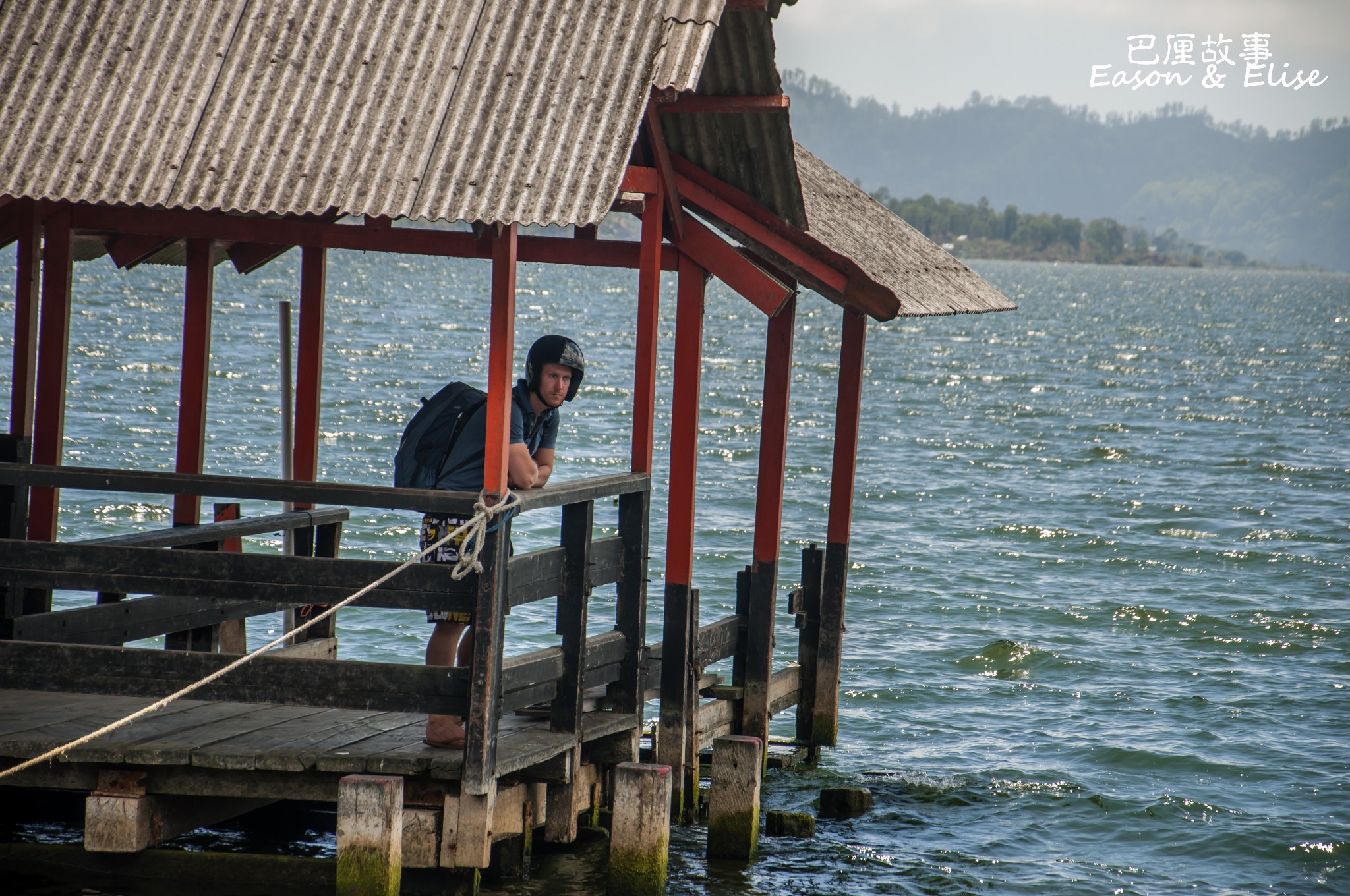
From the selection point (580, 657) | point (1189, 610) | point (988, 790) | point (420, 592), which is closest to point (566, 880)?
point (580, 657)

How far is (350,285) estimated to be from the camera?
275 ft

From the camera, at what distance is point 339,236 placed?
8.37m

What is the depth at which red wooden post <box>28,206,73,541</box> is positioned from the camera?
28.4ft

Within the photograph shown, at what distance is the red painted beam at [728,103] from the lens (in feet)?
26.4

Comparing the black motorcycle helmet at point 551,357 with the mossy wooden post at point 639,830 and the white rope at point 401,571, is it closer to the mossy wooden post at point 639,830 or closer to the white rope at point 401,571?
the white rope at point 401,571

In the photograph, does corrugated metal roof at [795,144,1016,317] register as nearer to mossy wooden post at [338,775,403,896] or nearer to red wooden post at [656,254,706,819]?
red wooden post at [656,254,706,819]

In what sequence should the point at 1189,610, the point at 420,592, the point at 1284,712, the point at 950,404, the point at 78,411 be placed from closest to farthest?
the point at 420,592, the point at 1284,712, the point at 1189,610, the point at 78,411, the point at 950,404

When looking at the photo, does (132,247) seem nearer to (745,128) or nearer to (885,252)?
(745,128)

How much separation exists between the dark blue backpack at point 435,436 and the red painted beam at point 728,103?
6.24 feet

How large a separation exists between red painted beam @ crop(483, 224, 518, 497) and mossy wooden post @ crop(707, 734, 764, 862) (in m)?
2.44

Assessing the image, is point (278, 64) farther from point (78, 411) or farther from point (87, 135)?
point (78, 411)

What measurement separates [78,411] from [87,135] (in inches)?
1011

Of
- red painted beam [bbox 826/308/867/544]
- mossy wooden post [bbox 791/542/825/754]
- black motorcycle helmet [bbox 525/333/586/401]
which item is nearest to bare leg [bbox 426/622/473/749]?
black motorcycle helmet [bbox 525/333/586/401]

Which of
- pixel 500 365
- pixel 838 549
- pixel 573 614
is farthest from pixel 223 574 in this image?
pixel 838 549
